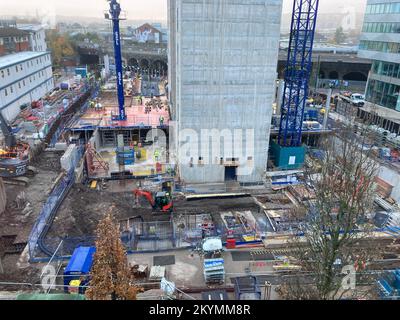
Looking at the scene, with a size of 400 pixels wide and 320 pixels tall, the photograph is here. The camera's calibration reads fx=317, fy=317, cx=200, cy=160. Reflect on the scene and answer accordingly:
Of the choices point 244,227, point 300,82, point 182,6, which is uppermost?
point 182,6

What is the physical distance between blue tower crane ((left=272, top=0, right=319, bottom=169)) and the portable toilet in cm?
1728

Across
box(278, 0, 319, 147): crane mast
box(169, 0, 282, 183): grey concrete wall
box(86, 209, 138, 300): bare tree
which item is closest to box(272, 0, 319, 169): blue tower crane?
box(278, 0, 319, 147): crane mast

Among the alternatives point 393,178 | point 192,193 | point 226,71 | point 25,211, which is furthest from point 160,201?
point 393,178

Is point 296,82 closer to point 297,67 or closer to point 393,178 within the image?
point 297,67

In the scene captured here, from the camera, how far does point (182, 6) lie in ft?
64.7

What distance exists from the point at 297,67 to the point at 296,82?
174cm

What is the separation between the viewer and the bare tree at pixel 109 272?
26.0 feet

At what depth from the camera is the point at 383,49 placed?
3450 cm

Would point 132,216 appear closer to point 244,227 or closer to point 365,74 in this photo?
point 244,227

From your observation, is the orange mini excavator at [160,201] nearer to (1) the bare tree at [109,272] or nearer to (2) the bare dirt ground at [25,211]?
(2) the bare dirt ground at [25,211]

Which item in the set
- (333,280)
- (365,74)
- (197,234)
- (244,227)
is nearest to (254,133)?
(244,227)
